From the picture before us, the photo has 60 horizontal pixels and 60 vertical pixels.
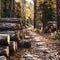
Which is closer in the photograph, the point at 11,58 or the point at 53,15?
the point at 11,58

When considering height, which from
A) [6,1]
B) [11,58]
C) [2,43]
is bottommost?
[11,58]

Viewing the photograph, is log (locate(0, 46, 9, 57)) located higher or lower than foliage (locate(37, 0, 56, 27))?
lower

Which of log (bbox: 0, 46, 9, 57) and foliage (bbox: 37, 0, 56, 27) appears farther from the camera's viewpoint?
foliage (bbox: 37, 0, 56, 27)

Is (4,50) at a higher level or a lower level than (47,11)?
lower

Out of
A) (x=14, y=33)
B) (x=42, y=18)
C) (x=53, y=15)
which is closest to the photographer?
(x=14, y=33)

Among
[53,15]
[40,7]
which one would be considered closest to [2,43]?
[53,15]

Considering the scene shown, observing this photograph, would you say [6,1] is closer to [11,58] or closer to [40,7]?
[40,7]

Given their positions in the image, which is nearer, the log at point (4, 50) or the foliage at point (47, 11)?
the log at point (4, 50)

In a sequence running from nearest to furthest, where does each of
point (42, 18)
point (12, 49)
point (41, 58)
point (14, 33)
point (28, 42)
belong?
point (41, 58) < point (12, 49) < point (14, 33) < point (28, 42) < point (42, 18)

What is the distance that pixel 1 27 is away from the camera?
9391 mm

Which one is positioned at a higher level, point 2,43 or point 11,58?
point 2,43

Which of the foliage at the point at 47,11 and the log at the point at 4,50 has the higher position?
the foliage at the point at 47,11

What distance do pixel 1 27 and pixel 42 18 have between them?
1413 cm

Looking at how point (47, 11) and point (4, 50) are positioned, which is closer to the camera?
point (4, 50)
